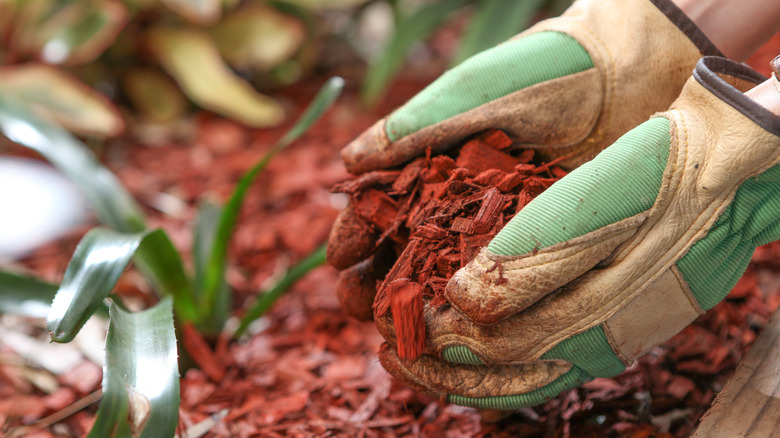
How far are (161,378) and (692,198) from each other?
88 cm

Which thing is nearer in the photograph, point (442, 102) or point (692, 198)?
point (692, 198)

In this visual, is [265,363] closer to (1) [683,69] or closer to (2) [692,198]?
(2) [692,198]

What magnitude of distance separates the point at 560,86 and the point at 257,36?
2.17 meters

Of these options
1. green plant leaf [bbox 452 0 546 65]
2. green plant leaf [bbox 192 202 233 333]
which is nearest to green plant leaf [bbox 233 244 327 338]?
green plant leaf [bbox 192 202 233 333]

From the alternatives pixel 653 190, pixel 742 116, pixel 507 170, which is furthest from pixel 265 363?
pixel 742 116

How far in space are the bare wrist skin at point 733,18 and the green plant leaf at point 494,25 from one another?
119cm

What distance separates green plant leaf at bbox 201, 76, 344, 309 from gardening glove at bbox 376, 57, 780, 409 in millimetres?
674

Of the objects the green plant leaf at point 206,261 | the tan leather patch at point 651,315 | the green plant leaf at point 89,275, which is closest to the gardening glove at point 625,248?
the tan leather patch at point 651,315

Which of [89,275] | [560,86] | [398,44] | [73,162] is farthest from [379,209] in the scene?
[398,44]

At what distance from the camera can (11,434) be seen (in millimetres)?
1251

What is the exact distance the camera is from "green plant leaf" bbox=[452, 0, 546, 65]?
7.51 ft

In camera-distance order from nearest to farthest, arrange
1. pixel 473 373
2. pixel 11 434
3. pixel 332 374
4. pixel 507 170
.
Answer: pixel 473 373 < pixel 507 170 < pixel 11 434 < pixel 332 374

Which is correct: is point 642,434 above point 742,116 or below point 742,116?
below

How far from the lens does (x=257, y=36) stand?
2908 millimetres
